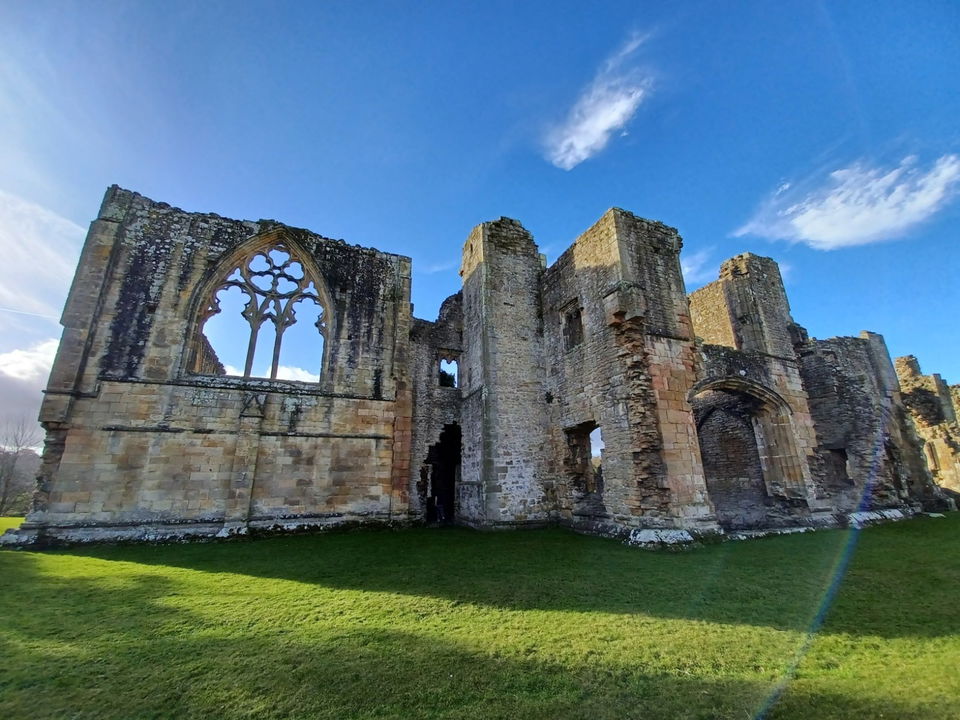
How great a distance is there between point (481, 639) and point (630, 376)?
6.95 meters

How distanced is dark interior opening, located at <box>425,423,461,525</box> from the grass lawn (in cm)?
738

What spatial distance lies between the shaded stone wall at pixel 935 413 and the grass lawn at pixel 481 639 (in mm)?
14000

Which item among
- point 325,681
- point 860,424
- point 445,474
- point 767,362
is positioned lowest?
point 325,681

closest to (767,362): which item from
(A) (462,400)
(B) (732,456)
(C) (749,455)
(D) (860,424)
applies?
(C) (749,455)

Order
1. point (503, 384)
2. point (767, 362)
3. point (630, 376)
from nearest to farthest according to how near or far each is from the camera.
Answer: point (630, 376) < point (503, 384) < point (767, 362)

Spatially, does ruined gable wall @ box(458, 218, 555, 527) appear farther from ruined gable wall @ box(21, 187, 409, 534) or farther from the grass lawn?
the grass lawn

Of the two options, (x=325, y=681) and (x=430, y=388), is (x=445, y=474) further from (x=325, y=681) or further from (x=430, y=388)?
(x=325, y=681)

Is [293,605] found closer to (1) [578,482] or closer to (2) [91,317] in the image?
(1) [578,482]

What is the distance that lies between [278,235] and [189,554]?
8.10 metres

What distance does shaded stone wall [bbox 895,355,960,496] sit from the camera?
624 inches

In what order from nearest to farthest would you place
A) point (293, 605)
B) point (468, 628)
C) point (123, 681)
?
point (123, 681) → point (468, 628) → point (293, 605)

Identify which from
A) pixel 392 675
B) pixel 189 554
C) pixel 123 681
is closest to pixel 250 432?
pixel 189 554

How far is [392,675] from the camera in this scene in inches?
110

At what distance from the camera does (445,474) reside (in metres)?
14.4
